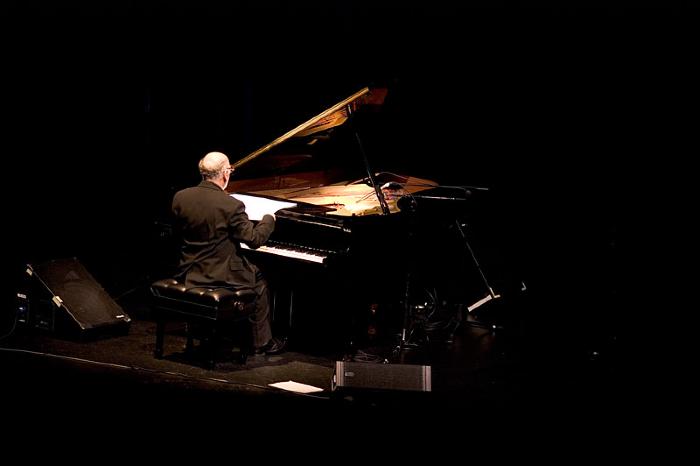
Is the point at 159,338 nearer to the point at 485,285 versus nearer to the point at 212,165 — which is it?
the point at 212,165

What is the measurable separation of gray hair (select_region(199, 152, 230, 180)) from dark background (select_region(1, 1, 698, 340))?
86 cm

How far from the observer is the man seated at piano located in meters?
4.59

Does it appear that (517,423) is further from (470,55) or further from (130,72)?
(130,72)

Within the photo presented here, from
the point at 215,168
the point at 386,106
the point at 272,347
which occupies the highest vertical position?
the point at 386,106

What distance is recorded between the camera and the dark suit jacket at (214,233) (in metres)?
4.59

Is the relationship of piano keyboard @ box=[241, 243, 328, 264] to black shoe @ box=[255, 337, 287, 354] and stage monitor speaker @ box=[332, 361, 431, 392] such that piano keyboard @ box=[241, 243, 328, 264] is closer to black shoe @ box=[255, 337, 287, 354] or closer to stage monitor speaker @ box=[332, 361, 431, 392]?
black shoe @ box=[255, 337, 287, 354]

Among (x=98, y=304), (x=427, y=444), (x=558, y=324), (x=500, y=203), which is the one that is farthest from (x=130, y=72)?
(x=427, y=444)

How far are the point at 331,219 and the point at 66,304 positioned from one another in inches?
72.9

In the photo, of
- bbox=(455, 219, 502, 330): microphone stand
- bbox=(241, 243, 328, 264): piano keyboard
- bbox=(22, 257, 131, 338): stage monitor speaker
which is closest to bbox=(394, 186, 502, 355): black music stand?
bbox=(455, 219, 502, 330): microphone stand

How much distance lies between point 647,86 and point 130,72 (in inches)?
163

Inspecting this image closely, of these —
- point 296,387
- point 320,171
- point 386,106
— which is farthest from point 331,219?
point 386,106

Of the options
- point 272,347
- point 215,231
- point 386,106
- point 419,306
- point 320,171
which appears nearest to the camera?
point 215,231

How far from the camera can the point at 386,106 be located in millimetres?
6398

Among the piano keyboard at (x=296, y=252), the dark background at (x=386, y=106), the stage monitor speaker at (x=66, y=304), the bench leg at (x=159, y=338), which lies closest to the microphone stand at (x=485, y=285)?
the dark background at (x=386, y=106)
